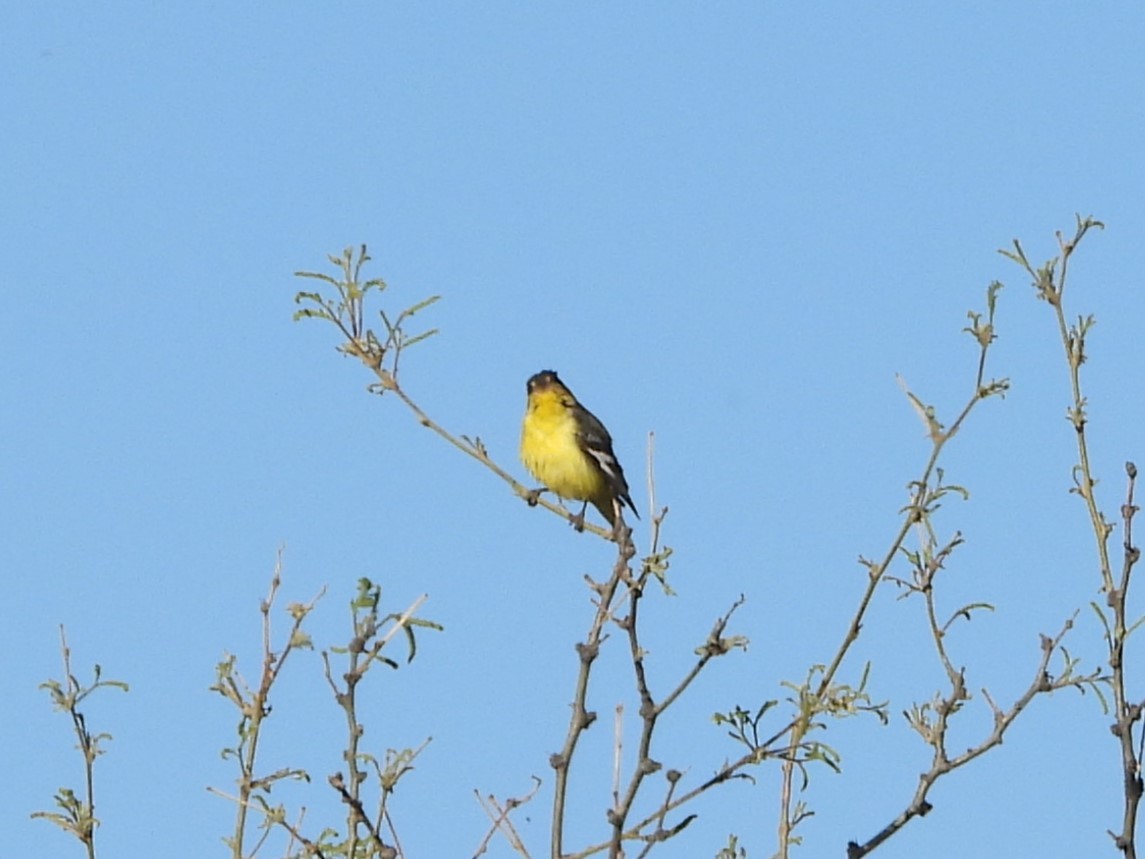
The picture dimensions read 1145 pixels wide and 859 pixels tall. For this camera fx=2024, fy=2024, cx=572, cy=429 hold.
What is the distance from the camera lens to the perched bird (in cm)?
1045

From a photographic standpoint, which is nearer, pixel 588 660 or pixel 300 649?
pixel 588 660

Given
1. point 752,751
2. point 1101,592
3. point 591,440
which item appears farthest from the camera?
point 591,440

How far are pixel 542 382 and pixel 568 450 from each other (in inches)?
22.3

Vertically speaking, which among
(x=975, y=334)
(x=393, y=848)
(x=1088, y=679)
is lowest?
(x=393, y=848)

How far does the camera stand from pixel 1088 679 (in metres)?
4.17

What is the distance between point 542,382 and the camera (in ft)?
35.7

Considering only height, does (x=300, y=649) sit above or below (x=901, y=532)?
below

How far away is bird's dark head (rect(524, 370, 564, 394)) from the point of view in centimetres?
1086

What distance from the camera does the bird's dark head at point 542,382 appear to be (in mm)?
10859

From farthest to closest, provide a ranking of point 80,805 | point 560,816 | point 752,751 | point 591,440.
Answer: point 591,440
point 80,805
point 752,751
point 560,816

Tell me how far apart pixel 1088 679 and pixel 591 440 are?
21.3 feet

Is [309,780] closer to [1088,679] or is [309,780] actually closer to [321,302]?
[321,302]

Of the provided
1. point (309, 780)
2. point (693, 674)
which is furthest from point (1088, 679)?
point (309, 780)

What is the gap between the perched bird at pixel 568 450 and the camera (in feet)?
34.3
